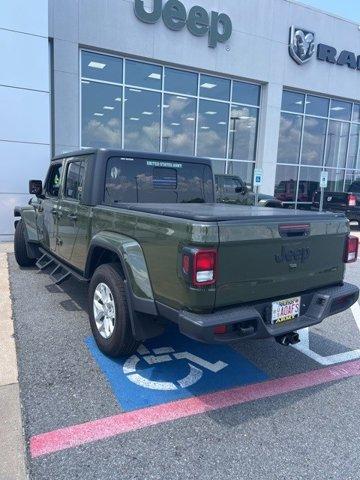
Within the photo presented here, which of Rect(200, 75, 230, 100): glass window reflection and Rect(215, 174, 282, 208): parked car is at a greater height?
Rect(200, 75, 230, 100): glass window reflection

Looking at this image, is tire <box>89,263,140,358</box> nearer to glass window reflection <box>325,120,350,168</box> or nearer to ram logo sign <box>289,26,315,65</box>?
ram logo sign <box>289,26,315,65</box>

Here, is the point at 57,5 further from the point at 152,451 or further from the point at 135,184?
the point at 152,451

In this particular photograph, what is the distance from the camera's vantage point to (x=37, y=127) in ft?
32.9

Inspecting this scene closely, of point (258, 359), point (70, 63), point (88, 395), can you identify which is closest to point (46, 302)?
point (88, 395)

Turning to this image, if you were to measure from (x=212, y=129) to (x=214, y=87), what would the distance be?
157 cm

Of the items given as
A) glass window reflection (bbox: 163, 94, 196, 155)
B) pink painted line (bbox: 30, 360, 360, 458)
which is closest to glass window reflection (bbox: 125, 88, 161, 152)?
glass window reflection (bbox: 163, 94, 196, 155)

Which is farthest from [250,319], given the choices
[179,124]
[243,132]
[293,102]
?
[293,102]

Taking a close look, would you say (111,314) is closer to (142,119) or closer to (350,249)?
(350,249)

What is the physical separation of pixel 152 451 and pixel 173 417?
0.38m

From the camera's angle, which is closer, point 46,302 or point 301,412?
point 301,412

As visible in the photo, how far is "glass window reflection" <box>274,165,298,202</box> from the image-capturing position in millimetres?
17516

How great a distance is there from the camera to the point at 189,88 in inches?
578

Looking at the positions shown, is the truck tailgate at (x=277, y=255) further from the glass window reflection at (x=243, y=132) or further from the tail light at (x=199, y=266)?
the glass window reflection at (x=243, y=132)

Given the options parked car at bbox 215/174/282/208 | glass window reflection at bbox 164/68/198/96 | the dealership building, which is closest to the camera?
the dealership building
